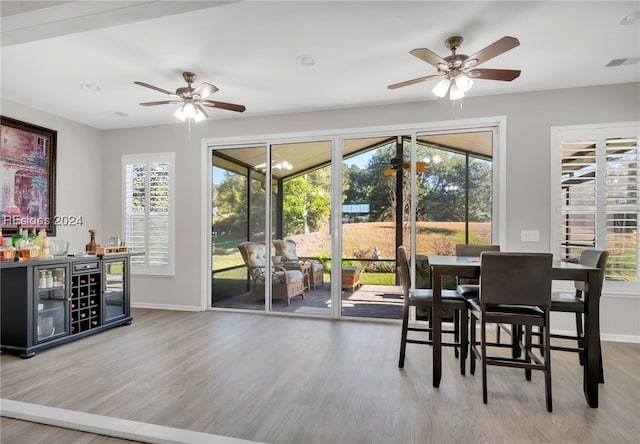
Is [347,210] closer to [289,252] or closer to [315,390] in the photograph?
[289,252]

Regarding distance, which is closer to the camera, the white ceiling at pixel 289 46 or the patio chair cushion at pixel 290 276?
the white ceiling at pixel 289 46

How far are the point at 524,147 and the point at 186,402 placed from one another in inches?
161

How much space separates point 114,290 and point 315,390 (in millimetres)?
2950

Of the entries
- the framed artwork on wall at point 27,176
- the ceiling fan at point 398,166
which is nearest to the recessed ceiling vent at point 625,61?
the ceiling fan at point 398,166

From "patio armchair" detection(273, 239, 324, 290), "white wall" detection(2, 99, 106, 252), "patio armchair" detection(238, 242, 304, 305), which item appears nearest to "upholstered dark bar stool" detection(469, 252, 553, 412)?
"patio armchair" detection(273, 239, 324, 290)

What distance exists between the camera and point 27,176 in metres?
4.29

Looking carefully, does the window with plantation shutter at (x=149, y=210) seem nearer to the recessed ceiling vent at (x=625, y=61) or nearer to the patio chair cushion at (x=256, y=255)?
the patio chair cushion at (x=256, y=255)

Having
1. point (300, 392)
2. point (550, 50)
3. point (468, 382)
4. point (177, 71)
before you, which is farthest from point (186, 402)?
point (550, 50)

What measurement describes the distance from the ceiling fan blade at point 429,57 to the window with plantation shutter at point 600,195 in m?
1.97

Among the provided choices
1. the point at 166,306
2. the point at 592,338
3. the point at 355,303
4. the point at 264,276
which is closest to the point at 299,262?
the point at 264,276

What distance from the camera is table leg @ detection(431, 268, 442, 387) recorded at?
254cm

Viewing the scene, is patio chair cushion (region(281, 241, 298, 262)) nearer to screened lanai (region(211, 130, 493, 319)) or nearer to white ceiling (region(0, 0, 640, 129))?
screened lanai (region(211, 130, 493, 319))

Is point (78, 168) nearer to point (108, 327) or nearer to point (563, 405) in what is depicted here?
point (108, 327)

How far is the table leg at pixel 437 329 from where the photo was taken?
2543mm
